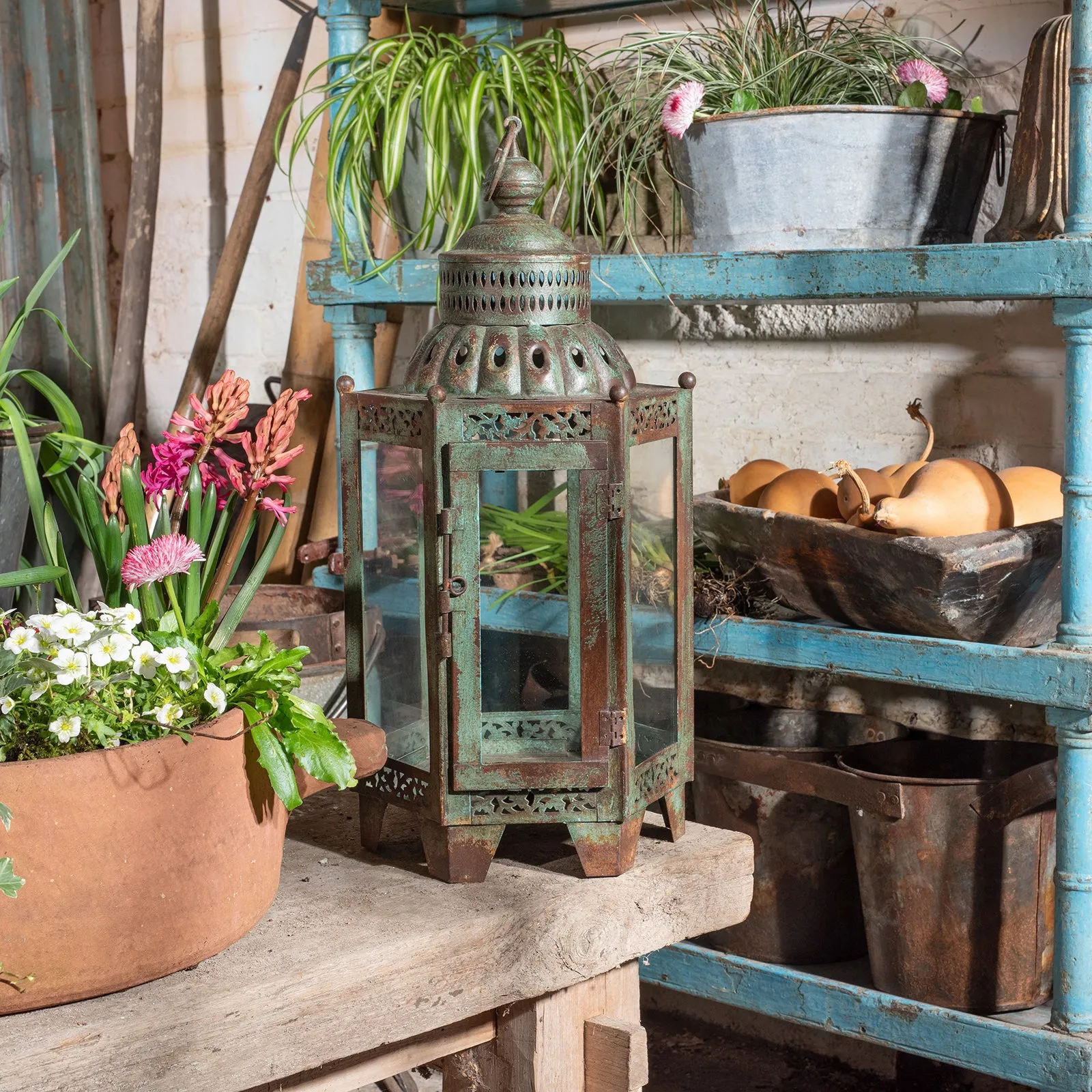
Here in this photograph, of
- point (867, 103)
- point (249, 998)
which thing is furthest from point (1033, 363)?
point (249, 998)

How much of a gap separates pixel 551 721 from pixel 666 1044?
1.40 metres

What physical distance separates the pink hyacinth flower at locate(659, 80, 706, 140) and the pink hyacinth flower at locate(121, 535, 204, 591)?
1.01 meters

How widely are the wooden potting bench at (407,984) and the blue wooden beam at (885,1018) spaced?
534 mm

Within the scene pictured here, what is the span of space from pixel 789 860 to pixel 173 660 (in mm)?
1096

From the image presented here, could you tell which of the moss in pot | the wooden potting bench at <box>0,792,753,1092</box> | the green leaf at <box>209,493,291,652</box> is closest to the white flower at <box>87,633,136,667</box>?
Result: the moss in pot

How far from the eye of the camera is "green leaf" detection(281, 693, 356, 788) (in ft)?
3.45

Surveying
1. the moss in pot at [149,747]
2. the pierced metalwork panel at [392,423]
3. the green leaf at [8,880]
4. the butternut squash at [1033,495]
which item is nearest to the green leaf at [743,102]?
the butternut squash at [1033,495]

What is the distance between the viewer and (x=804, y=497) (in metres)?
1.75

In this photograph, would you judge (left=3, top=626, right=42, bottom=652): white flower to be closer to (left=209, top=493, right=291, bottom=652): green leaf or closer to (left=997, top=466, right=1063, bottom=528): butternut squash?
(left=209, top=493, right=291, bottom=652): green leaf

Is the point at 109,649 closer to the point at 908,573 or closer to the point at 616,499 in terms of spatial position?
the point at 616,499

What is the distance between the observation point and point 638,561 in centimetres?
121

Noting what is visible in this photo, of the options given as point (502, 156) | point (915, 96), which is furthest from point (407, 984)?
point (915, 96)

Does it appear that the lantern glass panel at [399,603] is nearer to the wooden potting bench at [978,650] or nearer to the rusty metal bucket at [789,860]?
the wooden potting bench at [978,650]

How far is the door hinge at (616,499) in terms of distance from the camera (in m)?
1.14
